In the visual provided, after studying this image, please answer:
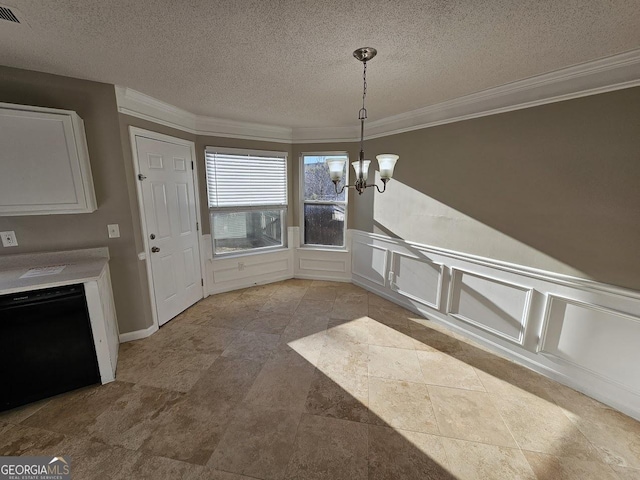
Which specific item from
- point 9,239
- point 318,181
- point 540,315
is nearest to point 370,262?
point 318,181

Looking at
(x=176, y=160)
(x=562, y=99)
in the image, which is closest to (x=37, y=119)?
(x=176, y=160)

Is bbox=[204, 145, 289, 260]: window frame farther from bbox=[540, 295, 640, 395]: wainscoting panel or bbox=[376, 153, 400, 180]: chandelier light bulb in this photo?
bbox=[540, 295, 640, 395]: wainscoting panel

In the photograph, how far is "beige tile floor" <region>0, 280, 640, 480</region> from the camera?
5.02ft

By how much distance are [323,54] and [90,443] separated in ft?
9.56

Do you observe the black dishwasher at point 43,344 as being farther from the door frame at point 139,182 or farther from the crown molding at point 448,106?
the crown molding at point 448,106

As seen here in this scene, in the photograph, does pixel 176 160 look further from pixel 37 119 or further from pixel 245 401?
pixel 245 401

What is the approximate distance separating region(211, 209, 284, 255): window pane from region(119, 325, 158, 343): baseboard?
4.41 ft

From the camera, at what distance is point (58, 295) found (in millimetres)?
1874

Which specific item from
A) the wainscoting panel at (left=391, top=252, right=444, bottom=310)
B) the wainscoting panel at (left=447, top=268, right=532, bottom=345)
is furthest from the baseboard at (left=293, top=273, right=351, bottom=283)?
the wainscoting panel at (left=447, top=268, right=532, bottom=345)

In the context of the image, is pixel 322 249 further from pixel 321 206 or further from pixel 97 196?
pixel 97 196

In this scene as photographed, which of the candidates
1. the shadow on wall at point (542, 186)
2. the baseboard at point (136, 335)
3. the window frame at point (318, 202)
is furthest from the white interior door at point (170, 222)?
the shadow on wall at point (542, 186)

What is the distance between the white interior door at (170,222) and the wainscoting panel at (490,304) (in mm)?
3180

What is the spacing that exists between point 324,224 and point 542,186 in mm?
2793

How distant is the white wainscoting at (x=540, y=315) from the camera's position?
1.90 meters
